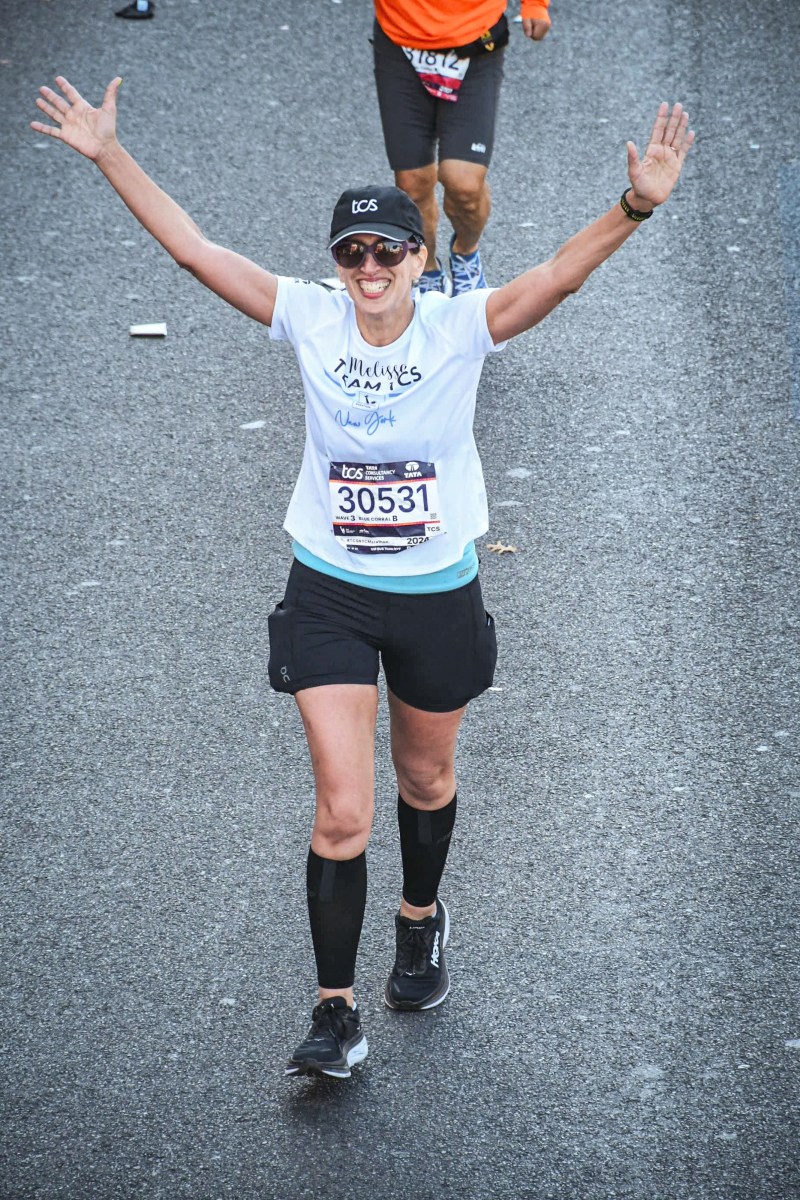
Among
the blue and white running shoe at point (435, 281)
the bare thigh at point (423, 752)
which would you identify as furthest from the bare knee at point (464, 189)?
the bare thigh at point (423, 752)

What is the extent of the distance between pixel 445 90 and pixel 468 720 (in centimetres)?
327

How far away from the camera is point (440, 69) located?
23.1 feet

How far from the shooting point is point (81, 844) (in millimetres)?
4855

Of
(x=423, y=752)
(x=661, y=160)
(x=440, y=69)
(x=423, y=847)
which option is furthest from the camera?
(x=440, y=69)

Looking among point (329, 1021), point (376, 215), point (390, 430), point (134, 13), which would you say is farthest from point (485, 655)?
point (134, 13)

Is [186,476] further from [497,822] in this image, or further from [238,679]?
[497,822]

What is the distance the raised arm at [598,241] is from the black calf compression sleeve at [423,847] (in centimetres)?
133

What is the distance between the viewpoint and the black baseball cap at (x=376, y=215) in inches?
147

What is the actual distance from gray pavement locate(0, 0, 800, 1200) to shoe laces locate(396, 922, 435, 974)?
0.50ft

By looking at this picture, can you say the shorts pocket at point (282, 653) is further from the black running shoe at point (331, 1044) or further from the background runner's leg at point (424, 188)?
the background runner's leg at point (424, 188)

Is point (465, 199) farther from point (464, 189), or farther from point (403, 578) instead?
point (403, 578)

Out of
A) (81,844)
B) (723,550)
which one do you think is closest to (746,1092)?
(81,844)

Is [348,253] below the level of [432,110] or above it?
above

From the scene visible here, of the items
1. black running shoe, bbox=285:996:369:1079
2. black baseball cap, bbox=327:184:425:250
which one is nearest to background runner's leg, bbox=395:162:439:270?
black baseball cap, bbox=327:184:425:250
